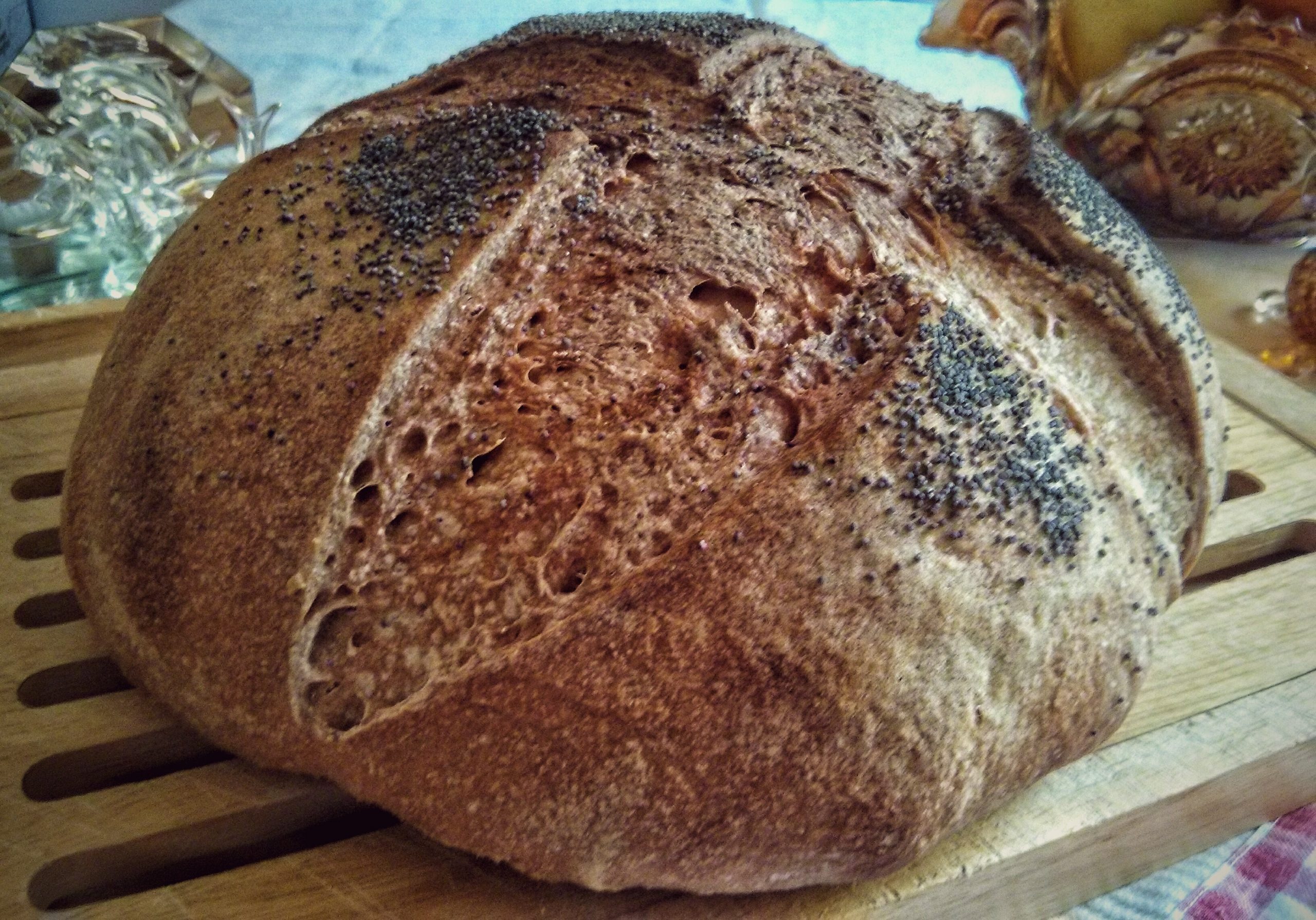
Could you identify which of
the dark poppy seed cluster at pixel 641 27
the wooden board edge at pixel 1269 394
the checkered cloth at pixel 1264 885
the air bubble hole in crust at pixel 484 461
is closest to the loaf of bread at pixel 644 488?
the air bubble hole in crust at pixel 484 461

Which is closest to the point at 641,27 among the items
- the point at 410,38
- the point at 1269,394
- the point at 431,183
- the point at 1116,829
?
the point at 431,183

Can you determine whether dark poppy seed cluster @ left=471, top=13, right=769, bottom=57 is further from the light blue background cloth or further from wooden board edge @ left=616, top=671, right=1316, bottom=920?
the light blue background cloth

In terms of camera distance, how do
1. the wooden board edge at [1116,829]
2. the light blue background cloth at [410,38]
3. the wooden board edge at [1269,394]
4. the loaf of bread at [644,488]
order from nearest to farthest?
the loaf of bread at [644,488]
the wooden board edge at [1116,829]
the wooden board edge at [1269,394]
the light blue background cloth at [410,38]

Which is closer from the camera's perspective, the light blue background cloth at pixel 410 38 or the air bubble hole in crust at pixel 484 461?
the air bubble hole in crust at pixel 484 461

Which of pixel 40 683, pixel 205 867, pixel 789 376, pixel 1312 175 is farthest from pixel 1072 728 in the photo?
pixel 1312 175

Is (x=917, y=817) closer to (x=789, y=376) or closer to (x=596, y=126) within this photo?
(x=789, y=376)

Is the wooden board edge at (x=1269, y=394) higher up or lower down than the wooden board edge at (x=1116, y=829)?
higher up

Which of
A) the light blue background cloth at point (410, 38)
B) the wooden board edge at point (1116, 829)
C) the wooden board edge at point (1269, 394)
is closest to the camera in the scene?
the wooden board edge at point (1116, 829)

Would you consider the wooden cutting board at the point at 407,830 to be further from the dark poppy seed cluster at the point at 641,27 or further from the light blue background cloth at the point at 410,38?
the light blue background cloth at the point at 410,38
